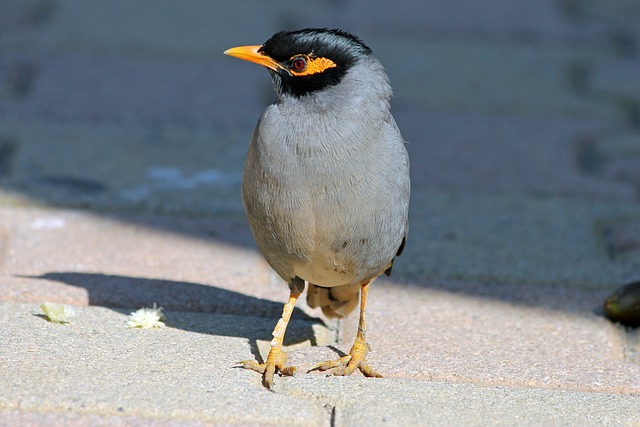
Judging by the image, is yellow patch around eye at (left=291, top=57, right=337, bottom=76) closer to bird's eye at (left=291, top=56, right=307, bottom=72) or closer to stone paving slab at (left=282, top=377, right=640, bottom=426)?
bird's eye at (left=291, top=56, right=307, bottom=72)

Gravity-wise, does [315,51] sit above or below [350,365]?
above

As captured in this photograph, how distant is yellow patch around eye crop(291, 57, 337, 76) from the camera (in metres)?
3.82

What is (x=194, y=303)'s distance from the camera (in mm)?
4406

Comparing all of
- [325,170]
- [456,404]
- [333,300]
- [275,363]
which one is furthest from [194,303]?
[456,404]

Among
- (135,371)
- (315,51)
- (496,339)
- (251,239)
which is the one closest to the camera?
(135,371)

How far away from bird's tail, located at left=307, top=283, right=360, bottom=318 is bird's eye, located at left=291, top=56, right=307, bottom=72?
928mm

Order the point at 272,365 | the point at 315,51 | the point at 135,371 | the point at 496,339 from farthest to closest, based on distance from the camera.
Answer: the point at 496,339, the point at 315,51, the point at 272,365, the point at 135,371

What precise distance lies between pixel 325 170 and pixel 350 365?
2.35ft

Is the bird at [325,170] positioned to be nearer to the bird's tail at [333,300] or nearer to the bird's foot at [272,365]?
the bird's foot at [272,365]

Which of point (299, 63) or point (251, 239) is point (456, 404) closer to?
point (299, 63)

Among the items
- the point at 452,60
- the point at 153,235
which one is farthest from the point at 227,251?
the point at 452,60

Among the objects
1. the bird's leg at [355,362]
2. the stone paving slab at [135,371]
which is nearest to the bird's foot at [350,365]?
the bird's leg at [355,362]

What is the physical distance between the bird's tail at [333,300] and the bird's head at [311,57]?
2.84ft

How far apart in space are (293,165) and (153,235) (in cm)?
166
